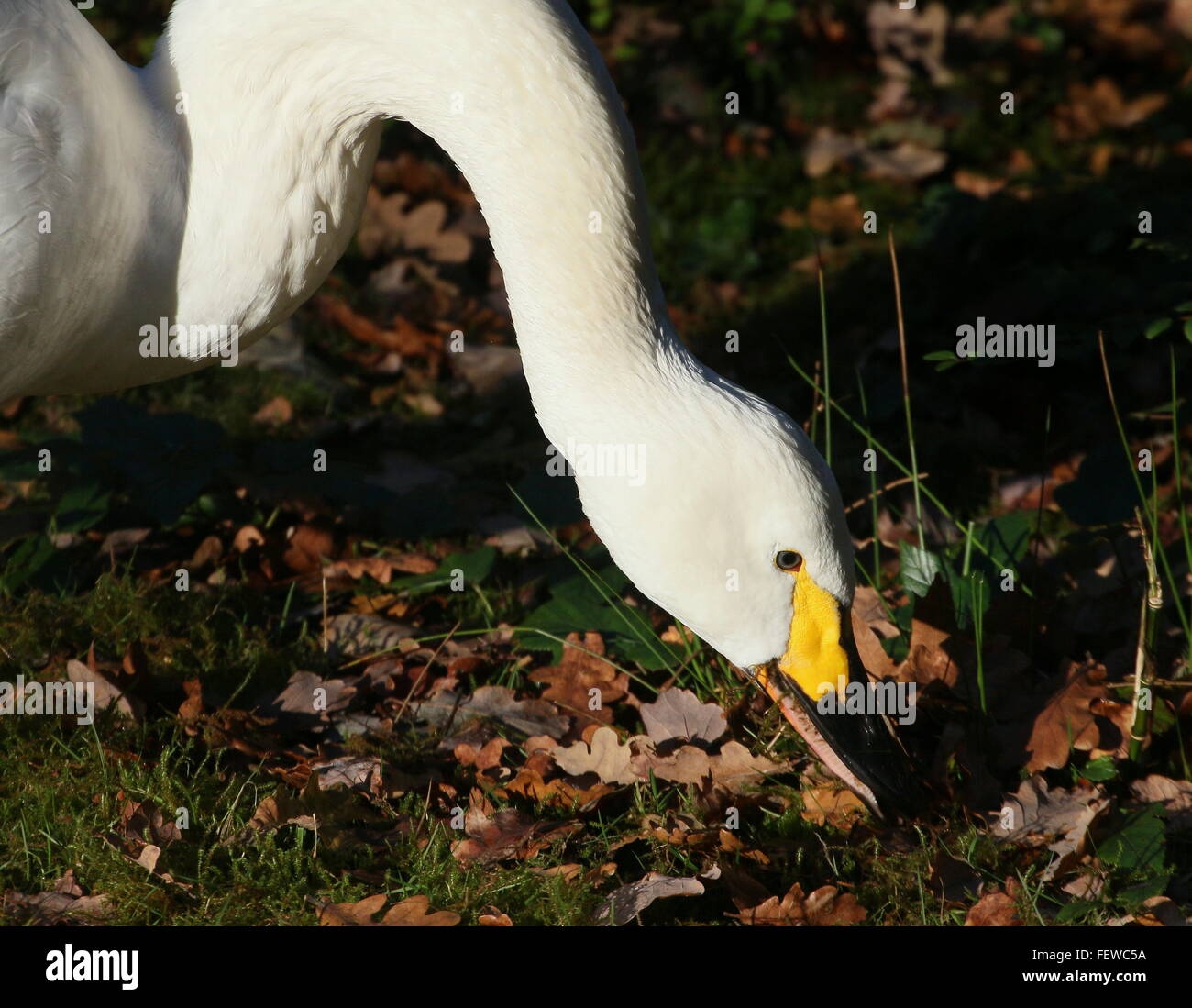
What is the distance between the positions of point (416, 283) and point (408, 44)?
3457 mm

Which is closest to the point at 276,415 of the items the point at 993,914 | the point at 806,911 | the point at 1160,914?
the point at 806,911

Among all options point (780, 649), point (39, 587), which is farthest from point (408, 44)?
point (39, 587)

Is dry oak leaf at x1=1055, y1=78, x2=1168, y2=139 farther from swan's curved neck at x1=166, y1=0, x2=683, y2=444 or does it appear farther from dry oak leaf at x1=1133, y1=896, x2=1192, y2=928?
dry oak leaf at x1=1133, y1=896, x2=1192, y2=928

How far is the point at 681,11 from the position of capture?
7539 mm

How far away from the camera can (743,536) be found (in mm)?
2953

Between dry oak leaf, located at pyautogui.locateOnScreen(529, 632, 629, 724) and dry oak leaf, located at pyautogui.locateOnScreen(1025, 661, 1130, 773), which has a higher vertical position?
dry oak leaf, located at pyautogui.locateOnScreen(529, 632, 629, 724)

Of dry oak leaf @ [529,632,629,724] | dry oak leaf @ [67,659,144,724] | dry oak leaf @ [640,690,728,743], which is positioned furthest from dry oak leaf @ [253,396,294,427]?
dry oak leaf @ [640,690,728,743]

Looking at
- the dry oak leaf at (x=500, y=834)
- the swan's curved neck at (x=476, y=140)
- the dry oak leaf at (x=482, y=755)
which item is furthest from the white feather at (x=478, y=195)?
the dry oak leaf at (x=482, y=755)

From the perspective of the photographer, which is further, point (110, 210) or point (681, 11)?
point (681, 11)

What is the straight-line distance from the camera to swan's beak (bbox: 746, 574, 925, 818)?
302 cm

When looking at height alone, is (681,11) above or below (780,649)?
above

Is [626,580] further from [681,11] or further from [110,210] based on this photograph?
[681,11]

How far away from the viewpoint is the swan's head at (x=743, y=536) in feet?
9.53

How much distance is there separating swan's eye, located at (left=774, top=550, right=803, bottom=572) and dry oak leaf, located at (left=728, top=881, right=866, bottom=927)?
732 millimetres
